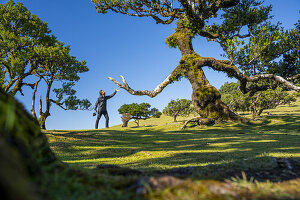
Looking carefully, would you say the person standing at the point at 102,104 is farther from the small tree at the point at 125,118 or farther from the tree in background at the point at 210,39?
the small tree at the point at 125,118

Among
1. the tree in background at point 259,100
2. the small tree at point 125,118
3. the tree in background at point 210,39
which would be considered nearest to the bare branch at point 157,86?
the tree in background at point 210,39

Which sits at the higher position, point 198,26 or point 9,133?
point 198,26

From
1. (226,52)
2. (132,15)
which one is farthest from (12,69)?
(226,52)

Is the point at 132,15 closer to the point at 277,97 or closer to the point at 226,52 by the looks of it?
the point at 226,52

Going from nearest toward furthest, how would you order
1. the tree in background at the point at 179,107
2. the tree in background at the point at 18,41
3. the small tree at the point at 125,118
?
1. the tree in background at the point at 18,41
2. the small tree at the point at 125,118
3. the tree in background at the point at 179,107

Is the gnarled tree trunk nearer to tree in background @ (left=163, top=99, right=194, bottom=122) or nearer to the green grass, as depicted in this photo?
the green grass

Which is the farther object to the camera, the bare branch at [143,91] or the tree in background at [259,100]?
the tree in background at [259,100]

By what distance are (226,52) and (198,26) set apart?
17.7 ft

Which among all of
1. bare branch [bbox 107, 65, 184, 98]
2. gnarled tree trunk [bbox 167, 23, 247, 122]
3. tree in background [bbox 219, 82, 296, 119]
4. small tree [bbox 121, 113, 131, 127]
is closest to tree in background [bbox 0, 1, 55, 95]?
bare branch [bbox 107, 65, 184, 98]

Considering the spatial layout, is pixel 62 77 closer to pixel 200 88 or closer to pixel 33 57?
pixel 33 57

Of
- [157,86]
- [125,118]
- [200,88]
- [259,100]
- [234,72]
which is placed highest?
[234,72]

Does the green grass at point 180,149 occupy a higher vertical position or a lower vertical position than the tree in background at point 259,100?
lower

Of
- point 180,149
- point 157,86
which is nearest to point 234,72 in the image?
point 157,86

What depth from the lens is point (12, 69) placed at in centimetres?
2005
